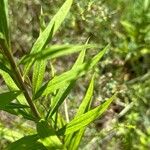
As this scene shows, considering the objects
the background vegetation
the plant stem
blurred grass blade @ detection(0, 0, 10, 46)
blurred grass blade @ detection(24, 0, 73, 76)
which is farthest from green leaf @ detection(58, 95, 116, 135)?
the background vegetation

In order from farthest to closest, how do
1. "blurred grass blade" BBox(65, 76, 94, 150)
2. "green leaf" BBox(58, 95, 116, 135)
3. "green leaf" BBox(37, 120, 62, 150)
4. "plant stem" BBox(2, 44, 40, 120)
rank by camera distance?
"blurred grass blade" BBox(65, 76, 94, 150) → "green leaf" BBox(58, 95, 116, 135) → "green leaf" BBox(37, 120, 62, 150) → "plant stem" BBox(2, 44, 40, 120)

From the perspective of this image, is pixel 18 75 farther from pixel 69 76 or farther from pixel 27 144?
pixel 27 144

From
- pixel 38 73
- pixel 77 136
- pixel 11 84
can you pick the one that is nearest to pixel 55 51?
pixel 38 73

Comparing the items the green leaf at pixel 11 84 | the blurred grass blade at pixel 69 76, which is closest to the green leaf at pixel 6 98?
the blurred grass blade at pixel 69 76

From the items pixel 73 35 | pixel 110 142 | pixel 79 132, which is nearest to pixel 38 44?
pixel 79 132

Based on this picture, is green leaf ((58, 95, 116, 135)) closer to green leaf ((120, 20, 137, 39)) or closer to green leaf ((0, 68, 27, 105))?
green leaf ((0, 68, 27, 105))

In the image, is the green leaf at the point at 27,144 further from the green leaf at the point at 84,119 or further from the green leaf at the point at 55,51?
the green leaf at the point at 55,51
